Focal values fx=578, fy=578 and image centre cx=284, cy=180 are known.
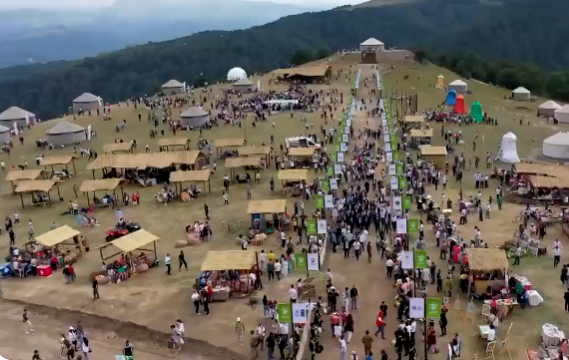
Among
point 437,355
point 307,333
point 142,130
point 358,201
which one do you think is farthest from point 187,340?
point 142,130

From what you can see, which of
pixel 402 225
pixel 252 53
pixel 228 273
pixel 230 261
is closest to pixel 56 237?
pixel 228 273

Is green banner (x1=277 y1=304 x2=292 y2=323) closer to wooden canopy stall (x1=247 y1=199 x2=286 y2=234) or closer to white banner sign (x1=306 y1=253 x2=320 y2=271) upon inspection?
white banner sign (x1=306 y1=253 x2=320 y2=271)

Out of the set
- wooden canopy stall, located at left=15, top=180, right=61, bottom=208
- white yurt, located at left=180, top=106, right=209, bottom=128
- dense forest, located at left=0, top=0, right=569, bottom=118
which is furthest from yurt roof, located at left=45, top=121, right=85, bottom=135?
dense forest, located at left=0, top=0, right=569, bottom=118

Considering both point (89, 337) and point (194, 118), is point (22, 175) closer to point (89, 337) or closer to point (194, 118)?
point (194, 118)

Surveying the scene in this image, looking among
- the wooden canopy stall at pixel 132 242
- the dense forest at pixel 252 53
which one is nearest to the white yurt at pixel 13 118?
the wooden canopy stall at pixel 132 242

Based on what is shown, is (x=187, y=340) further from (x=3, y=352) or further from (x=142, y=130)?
(x=142, y=130)
